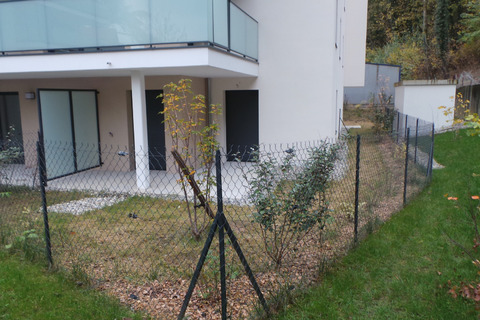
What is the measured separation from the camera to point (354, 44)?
54.2ft

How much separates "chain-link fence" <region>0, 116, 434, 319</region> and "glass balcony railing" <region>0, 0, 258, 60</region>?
2.68 m

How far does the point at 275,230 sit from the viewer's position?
396 cm

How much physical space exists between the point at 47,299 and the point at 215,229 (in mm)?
1901

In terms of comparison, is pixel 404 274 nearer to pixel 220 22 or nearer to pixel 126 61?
pixel 220 22

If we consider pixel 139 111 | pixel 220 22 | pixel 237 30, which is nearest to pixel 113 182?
pixel 139 111

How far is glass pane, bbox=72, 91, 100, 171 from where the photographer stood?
10.1 meters

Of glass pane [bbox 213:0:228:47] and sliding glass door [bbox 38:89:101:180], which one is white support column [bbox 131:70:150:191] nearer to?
sliding glass door [bbox 38:89:101:180]

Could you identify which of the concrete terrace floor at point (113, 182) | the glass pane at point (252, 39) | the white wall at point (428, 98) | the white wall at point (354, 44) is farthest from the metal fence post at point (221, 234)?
the white wall at point (354, 44)

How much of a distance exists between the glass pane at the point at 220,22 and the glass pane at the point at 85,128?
14.7ft

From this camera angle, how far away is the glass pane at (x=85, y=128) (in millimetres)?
10070

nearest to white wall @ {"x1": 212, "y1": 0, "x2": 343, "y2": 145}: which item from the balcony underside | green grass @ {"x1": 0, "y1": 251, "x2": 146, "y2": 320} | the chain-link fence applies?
the balcony underside

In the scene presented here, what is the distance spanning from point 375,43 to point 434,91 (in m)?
20.0

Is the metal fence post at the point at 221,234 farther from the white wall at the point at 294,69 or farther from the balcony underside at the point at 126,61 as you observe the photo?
the white wall at the point at 294,69

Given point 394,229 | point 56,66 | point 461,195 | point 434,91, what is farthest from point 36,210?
point 434,91
